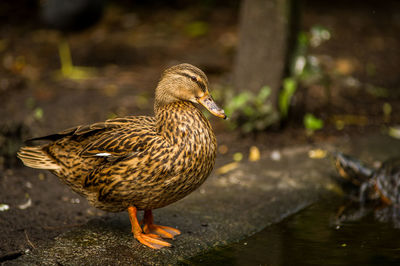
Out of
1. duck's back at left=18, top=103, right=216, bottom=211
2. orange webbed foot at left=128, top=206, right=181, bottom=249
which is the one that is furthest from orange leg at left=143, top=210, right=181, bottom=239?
duck's back at left=18, top=103, right=216, bottom=211

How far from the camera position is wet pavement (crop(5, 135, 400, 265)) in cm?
344

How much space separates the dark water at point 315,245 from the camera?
3465 mm

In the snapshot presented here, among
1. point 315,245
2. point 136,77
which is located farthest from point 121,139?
point 136,77

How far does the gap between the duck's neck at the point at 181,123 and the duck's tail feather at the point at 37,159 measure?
842 mm

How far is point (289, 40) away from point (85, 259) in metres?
3.57

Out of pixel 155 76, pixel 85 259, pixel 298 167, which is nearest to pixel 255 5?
pixel 298 167

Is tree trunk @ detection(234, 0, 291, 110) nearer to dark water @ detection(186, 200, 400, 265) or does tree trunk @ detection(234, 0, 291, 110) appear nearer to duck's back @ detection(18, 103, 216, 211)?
dark water @ detection(186, 200, 400, 265)

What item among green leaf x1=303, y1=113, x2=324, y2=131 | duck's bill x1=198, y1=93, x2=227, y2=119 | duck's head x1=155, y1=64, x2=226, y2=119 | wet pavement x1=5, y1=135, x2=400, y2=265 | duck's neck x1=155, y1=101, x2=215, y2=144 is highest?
duck's head x1=155, y1=64, x2=226, y2=119

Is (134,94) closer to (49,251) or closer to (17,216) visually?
(17,216)

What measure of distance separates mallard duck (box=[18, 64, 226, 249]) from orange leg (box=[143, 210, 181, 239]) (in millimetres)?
28

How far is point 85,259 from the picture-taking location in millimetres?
3350

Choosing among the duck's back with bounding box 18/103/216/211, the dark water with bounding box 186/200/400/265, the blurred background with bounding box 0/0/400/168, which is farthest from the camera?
the blurred background with bounding box 0/0/400/168

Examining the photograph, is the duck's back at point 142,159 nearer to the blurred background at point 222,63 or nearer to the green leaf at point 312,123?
the blurred background at point 222,63

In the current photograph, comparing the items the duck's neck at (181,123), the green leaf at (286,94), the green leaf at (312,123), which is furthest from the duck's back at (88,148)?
the green leaf at (312,123)
